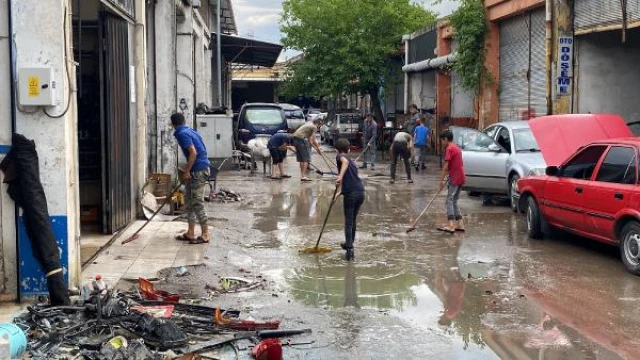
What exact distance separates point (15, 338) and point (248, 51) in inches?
1197

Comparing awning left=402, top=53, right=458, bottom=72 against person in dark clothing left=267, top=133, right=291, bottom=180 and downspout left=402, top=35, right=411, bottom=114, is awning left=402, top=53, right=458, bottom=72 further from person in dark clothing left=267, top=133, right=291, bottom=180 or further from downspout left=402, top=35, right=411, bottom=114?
person in dark clothing left=267, top=133, right=291, bottom=180

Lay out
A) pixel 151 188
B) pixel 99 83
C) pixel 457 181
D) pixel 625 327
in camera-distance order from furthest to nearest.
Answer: pixel 151 188, pixel 457 181, pixel 99 83, pixel 625 327

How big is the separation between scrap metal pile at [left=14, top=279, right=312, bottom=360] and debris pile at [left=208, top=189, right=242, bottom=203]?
843 cm

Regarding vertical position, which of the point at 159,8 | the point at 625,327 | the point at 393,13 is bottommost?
the point at 625,327

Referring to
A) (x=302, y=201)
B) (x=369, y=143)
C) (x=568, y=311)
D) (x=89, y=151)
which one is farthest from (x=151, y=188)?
(x=369, y=143)

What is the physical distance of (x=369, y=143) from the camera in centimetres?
2302

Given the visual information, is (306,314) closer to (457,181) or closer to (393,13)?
(457,181)

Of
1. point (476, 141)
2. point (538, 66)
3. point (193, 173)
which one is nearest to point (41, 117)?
point (193, 173)

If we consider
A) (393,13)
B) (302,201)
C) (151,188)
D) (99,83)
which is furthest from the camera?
(393,13)

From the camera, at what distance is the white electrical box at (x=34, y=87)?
707 centimetres

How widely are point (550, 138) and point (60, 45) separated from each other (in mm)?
8086

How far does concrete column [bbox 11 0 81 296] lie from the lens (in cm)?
713

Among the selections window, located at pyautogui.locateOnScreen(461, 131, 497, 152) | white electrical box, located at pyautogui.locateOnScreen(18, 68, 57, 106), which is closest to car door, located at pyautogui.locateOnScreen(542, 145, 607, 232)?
window, located at pyautogui.locateOnScreen(461, 131, 497, 152)

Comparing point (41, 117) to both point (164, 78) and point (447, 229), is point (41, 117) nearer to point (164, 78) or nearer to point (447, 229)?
point (447, 229)
